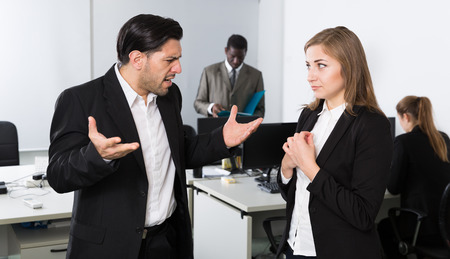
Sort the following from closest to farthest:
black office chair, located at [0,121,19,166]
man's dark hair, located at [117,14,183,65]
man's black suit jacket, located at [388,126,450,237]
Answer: man's dark hair, located at [117,14,183,65]
man's black suit jacket, located at [388,126,450,237]
black office chair, located at [0,121,19,166]

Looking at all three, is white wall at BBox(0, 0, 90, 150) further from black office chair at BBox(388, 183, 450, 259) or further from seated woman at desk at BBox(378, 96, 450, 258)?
black office chair at BBox(388, 183, 450, 259)

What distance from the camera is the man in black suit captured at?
59.4 inches

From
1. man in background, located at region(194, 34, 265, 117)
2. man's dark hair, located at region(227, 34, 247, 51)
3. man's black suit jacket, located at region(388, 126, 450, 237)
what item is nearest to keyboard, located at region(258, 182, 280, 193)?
man's black suit jacket, located at region(388, 126, 450, 237)

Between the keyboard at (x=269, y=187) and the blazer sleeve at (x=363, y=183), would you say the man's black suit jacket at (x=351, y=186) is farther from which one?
the keyboard at (x=269, y=187)

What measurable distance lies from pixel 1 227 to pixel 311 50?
2.32m

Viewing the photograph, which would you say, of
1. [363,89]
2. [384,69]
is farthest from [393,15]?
[363,89]

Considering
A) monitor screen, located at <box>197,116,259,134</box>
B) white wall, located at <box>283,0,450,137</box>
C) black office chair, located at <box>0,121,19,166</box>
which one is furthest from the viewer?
black office chair, located at <box>0,121,19,166</box>

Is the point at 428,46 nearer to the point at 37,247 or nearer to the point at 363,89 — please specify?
the point at 363,89

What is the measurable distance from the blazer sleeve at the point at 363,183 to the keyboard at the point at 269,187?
139 centimetres

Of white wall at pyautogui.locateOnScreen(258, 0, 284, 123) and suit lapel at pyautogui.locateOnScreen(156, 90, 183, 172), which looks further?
white wall at pyautogui.locateOnScreen(258, 0, 284, 123)

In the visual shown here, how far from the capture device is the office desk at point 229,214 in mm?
2670

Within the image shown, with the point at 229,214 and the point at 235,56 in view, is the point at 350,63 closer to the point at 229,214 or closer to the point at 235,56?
the point at 229,214

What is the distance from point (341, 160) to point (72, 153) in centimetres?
92

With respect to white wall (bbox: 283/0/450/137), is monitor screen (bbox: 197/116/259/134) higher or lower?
lower
